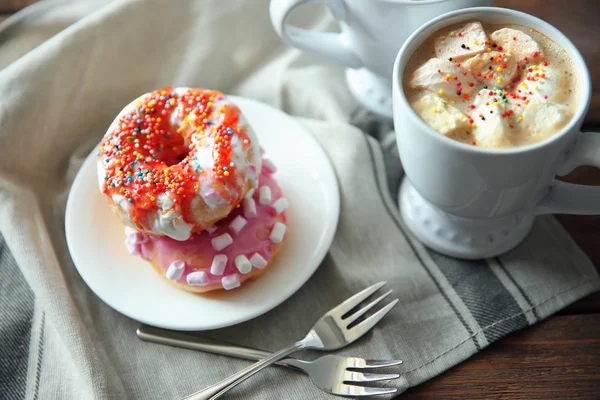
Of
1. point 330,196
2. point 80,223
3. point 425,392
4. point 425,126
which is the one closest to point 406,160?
point 425,126

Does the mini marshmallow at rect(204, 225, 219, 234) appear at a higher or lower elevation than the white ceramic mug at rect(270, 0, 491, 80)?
lower

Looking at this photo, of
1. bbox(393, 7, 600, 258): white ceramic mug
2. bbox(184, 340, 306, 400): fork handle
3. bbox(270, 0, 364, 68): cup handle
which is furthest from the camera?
bbox(270, 0, 364, 68): cup handle

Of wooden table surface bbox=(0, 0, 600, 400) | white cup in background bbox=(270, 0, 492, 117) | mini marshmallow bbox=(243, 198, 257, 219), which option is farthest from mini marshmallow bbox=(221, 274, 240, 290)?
white cup in background bbox=(270, 0, 492, 117)

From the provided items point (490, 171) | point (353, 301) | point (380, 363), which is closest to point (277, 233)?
point (353, 301)

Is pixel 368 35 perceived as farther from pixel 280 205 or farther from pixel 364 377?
pixel 364 377

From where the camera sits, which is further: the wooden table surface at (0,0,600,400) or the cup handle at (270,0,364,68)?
the cup handle at (270,0,364,68)

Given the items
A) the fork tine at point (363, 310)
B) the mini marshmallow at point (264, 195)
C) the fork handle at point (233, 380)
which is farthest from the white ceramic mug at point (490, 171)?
the fork handle at point (233, 380)

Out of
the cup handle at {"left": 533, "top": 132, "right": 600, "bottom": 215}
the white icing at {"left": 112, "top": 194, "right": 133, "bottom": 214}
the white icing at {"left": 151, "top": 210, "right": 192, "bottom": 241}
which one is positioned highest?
the white icing at {"left": 112, "top": 194, "right": 133, "bottom": 214}

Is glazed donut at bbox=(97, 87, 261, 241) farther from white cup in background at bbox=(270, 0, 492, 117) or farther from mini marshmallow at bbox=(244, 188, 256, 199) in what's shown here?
white cup in background at bbox=(270, 0, 492, 117)
